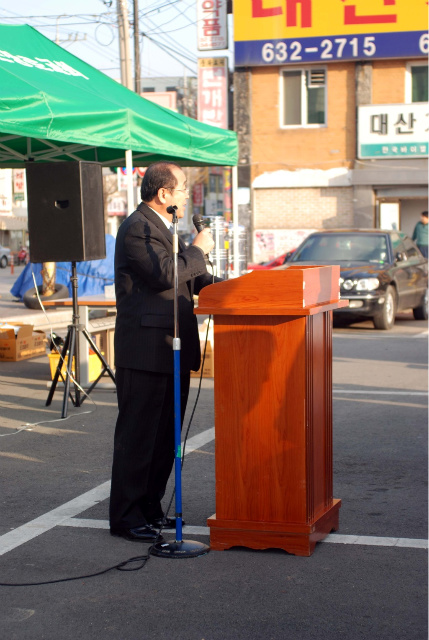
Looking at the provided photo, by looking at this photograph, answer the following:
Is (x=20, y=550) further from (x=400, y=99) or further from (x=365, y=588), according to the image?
(x=400, y=99)

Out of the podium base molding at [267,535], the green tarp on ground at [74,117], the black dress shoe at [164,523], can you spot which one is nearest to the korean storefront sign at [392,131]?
the green tarp on ground at [74,117]

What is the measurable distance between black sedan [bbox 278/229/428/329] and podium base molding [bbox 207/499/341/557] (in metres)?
10.5

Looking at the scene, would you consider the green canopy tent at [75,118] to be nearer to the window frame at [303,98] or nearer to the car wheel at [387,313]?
the car wheel at [387,313]

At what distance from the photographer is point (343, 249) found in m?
16.1

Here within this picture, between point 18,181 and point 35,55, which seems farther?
point 18,181

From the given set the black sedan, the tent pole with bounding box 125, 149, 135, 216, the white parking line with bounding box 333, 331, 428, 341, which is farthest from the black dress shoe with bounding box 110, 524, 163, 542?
the black sedan

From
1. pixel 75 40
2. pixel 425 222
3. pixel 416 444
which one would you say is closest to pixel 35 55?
pixel 416 444

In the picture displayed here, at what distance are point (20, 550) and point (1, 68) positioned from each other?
4841 mm

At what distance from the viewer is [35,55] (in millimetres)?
9328

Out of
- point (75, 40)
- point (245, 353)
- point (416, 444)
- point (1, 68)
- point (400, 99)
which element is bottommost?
point (416, 444)

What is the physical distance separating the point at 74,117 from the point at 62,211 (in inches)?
33.8

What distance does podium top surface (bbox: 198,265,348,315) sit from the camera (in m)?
4.29

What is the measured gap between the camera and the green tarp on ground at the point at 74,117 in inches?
305

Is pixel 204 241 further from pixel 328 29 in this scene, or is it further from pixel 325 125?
pixel 325 125
